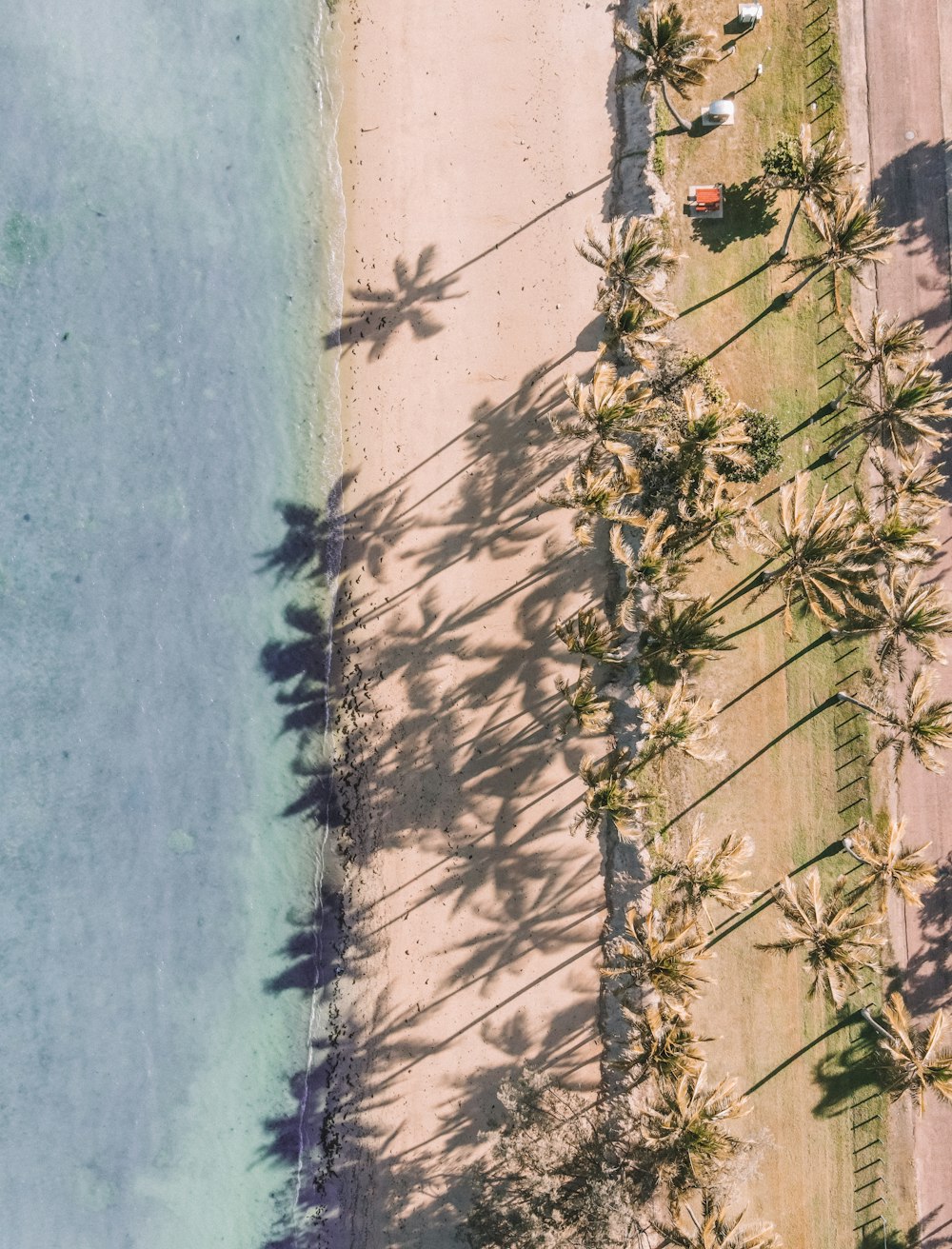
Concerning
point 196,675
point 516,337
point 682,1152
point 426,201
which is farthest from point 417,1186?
point 426,201

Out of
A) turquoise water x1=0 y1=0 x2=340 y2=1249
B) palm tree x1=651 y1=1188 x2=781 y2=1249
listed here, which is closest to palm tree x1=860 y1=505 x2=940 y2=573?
turquoise water x1=0 y1=0 x2=340 y2=1249

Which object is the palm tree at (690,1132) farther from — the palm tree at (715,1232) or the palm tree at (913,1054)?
the palm tree at (913,1054)

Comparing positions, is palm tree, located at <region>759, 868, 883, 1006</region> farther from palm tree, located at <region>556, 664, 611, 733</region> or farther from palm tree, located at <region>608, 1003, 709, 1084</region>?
palm tree, located at <region>556, 664, 611, 733</region>

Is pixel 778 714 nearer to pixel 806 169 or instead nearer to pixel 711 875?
pixel 711 875

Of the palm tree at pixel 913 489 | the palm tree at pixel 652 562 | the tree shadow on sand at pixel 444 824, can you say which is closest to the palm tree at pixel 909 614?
the palm tree at pixel 913 489

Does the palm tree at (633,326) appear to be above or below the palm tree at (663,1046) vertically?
above

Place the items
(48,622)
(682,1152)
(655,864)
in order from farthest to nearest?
(48,622), (655,864), (682,1152)

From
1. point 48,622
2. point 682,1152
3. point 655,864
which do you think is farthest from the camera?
point 48,622

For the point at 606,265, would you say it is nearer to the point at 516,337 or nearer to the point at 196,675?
the point at 516,337
